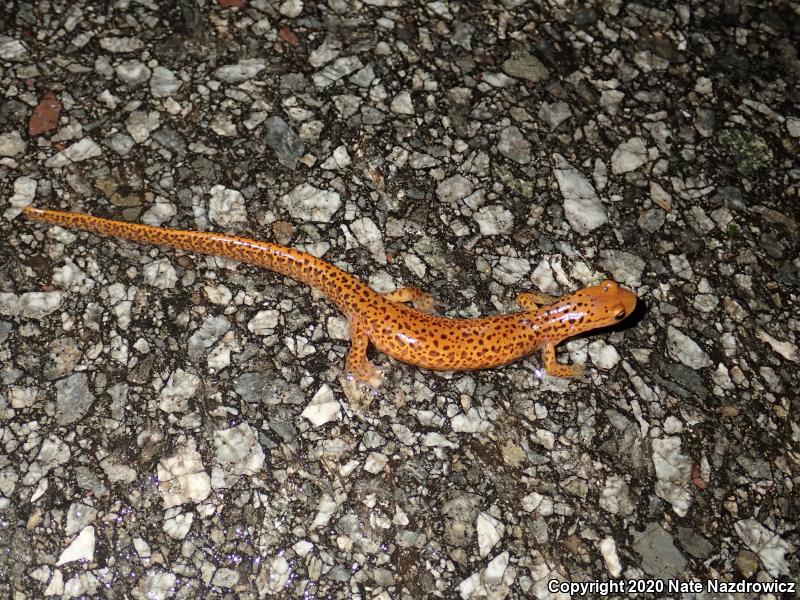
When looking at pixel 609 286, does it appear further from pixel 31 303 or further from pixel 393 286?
pixel 31 303

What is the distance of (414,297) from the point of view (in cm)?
425

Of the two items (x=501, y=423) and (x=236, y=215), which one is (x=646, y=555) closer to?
(x=501, y=423)

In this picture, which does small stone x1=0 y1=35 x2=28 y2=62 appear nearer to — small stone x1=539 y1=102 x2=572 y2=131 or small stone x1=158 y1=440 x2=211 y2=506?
small stone x1=158 y1=440 x2=211 y2=506

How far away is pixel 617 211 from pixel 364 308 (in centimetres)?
187

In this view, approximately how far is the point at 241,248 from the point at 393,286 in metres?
0.95

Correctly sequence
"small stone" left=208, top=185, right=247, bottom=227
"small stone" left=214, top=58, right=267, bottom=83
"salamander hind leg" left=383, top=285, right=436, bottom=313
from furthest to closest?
1. "small stone" left=214, top=58, right=267, bottom=83
2. "small stone" left=208, top=185, right=247, bottom=227
3. "salamander hind leg" left=383, top=285, right=436, bottom=313

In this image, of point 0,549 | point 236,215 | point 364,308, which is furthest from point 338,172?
point 0,549

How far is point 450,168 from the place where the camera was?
466 centimetres

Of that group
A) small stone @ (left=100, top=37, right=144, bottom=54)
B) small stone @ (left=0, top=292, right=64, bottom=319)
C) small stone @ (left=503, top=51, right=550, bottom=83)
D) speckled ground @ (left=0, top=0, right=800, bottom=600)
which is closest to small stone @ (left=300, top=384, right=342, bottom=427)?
speckled ground @ (left=0, top=0, right=800, bottom=600)

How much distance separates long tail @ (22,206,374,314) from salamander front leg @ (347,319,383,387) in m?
0.15

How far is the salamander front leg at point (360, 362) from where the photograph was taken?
394cm

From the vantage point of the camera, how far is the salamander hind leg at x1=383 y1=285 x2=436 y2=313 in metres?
4.24

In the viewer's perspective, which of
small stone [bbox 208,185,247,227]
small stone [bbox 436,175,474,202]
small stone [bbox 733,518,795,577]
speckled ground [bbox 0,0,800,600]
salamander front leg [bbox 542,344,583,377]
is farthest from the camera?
small stone [bbox 436,175,474,202]

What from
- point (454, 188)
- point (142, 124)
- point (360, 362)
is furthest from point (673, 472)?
point (142, 124)
